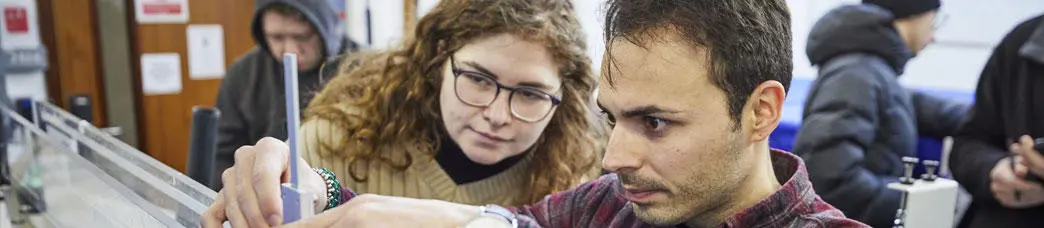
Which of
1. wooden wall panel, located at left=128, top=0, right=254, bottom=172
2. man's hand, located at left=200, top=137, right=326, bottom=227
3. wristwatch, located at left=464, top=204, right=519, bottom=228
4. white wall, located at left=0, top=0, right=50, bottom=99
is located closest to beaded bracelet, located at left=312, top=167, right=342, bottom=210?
man's hand, located at left=200, top=137, right=326, bottom=227

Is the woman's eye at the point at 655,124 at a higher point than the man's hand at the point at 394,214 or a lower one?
higher

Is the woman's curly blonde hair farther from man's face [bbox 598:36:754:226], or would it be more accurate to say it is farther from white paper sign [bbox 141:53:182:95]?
white paper sign [bbox 141:53:182:95]

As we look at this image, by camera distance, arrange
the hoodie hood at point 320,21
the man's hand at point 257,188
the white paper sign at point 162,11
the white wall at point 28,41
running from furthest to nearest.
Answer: the white paper sign at point 162,11 → the white wall at point 28,41 → the hoodie hood at point 320,21 → the man's hand at point 257,188

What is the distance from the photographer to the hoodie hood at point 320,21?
82.7 inches

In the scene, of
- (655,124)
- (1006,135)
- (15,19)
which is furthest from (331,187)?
(15,19)

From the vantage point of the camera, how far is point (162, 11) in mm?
3484

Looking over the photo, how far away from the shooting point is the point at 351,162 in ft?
3.85

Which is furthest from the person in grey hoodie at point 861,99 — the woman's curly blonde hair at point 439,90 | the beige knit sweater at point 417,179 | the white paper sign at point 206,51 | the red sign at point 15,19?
the red sign at point 15,19

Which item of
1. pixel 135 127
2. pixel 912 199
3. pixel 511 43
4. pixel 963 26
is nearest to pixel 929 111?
pixel 963 26

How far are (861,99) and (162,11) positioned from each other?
9.88 ft

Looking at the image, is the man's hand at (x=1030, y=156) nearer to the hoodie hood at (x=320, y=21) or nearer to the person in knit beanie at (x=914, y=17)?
the person in knit beanie at (x=914, y=17)

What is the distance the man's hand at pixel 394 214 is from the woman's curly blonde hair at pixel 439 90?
0.43 meters

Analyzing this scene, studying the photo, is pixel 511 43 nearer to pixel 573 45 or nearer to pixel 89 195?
pixel 573 45

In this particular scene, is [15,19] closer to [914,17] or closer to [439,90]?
[439,90]
